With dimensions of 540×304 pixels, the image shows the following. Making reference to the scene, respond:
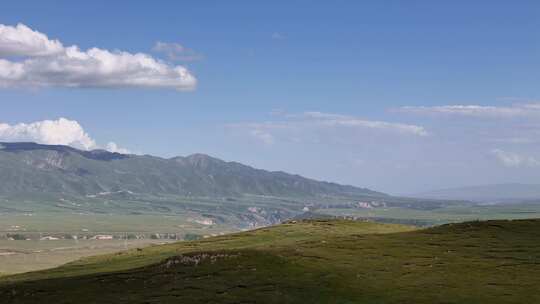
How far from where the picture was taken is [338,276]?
68.1 m

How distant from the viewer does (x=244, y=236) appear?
125750mm

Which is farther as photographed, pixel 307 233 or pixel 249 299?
pixel 307 233

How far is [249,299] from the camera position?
2363 inches

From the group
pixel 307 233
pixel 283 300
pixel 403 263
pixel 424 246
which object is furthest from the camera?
pixel 307 233

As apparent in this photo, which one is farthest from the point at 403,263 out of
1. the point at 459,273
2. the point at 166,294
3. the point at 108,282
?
the point at 108,282

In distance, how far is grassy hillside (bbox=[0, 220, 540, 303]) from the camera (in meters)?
60.8

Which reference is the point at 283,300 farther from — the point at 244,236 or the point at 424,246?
the point at 244,236

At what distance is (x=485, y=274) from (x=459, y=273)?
2.63 meters

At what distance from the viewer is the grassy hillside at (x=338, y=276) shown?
6081cm

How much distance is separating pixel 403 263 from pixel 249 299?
23.4m

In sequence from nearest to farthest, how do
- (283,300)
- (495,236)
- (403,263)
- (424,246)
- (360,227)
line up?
(283,300) < (403,263) < (424,246) < (495,236) < (360,227)

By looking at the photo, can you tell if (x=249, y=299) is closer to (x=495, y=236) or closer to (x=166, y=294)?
(x=166, y=294)

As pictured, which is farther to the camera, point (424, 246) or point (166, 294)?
point (424, 246)

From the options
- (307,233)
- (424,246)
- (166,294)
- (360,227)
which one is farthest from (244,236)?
(166,294)
